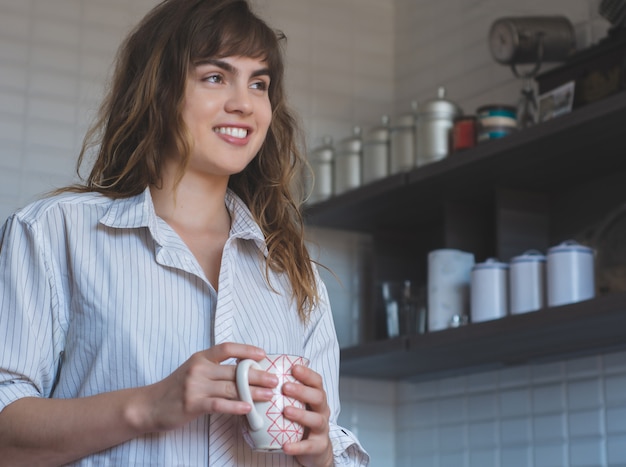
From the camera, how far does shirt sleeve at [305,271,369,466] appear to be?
119 centimetres

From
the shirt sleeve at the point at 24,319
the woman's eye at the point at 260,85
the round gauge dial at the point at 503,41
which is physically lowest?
the shirt sleeve at the point at 24,319

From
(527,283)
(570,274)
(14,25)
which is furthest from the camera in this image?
(14,25)

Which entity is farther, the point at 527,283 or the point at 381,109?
the point at 381,109

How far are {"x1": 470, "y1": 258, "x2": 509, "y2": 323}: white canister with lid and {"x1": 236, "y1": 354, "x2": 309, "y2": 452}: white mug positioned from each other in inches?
48.3

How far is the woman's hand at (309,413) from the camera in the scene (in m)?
1.00

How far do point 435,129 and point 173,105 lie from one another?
1322 mm

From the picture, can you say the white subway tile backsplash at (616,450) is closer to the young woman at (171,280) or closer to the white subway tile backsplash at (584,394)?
the white subway tile backsplash at (584,394)

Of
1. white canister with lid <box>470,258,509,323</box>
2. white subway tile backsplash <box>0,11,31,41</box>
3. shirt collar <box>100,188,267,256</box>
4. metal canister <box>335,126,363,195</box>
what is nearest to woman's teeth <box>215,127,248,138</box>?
shirt collar <box>100,188,267,256</box>

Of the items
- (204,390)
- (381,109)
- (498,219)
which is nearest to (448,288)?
(498,219)

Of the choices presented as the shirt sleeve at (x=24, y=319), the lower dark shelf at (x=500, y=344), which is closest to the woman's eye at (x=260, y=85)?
the shirt sleeve at (x=24, y=319)

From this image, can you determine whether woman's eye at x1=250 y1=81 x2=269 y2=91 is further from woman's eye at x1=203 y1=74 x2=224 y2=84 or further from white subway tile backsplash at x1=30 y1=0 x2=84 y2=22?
white subway tile backsplash at x1=30 y1=0 x2=84 y2=22

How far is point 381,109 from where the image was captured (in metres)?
3.11

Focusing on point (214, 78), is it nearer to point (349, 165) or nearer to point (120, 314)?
point (120, 314)

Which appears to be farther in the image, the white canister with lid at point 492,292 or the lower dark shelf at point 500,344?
the white canister with lid at point 492,292
